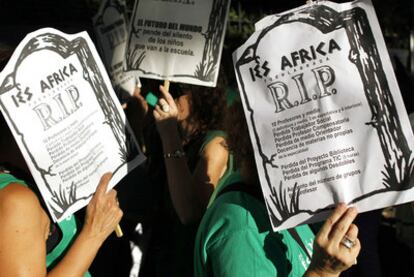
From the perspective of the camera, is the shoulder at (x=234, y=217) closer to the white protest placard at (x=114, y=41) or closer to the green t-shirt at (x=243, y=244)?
the green t-shirt at (x=243, y=244)

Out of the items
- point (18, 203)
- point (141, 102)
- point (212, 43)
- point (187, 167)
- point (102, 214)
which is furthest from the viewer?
point (141, 102)

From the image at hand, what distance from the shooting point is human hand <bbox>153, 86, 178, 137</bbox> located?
2.76m

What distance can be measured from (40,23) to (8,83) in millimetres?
4485

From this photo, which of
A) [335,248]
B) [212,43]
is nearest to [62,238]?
[335,248]

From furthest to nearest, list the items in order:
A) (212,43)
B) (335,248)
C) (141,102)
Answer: (141,102)
(212,43)
(335,248)

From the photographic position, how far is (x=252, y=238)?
175 centimetres

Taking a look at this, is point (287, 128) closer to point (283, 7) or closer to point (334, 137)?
point (334, 137)

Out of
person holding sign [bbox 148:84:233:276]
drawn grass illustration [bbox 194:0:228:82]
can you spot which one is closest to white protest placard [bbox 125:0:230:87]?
drawn grass illustration [bbox 194:0:228:82]

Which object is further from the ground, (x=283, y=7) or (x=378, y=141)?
(x=283, y=7)

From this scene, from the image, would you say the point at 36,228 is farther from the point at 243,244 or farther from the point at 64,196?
the point at 243,244

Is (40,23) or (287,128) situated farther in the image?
(40,23)

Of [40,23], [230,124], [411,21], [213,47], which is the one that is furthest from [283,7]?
[230,124]

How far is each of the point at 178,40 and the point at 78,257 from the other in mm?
1433

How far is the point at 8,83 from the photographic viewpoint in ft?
6.00
